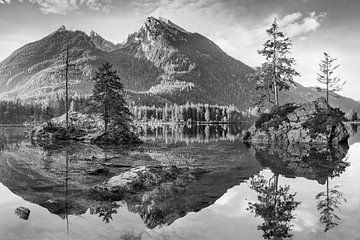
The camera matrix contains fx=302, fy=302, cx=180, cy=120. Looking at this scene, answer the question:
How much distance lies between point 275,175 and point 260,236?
30.7 ft

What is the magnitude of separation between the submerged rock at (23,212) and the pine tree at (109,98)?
3428 cm

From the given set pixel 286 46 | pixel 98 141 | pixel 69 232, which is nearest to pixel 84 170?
pixel 69 232

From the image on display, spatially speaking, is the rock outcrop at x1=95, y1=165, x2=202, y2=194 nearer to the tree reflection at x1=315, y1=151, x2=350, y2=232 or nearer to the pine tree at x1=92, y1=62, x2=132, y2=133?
the tree reflection at x1=315, y1=151, x2=350, y2=232

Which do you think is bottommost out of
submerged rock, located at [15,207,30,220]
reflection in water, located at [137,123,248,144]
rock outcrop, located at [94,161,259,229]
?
submerged rock, located at [15,207,30,220]

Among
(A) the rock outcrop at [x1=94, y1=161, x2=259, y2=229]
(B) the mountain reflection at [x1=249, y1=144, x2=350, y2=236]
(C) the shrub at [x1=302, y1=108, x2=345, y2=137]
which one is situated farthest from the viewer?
(C) the shrub at [x1=302, y1=108, x2=345, y2=137]

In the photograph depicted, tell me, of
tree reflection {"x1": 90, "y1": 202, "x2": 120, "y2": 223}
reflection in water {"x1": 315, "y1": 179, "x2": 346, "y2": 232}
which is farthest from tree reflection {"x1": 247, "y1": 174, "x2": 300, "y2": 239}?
tree reflection {"x1": 90, "y1": 202, "x2": 120, "y2": 223}

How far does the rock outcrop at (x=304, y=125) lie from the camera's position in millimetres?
37438

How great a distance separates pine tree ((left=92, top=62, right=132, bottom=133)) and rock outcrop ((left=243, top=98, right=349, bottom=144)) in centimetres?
2057

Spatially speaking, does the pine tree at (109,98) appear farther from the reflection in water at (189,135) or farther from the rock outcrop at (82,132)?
the reflection in water at (189,135)

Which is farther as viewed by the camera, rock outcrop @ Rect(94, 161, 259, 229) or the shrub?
the shrub

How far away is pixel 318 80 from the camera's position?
56438mm

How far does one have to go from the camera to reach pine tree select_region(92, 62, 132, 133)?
44219 millimetres

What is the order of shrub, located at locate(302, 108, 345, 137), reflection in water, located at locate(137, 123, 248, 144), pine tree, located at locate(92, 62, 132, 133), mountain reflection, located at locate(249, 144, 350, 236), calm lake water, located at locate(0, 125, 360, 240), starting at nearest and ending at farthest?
calm lake water, located at locate(0, 125, 360, 240), mountain reflection, located at locate(249, 144, 350, 236), shrub, located at locate(302, 108, 345, 137), pine tree, located at locate(92, 62, 132, 133), reflection in water, located at locate(137, 123, 248, 144)

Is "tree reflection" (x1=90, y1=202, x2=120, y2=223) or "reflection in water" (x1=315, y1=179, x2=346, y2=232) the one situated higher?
"reflection in water" (x1=315, y1=179, x2=346, y2=232)
